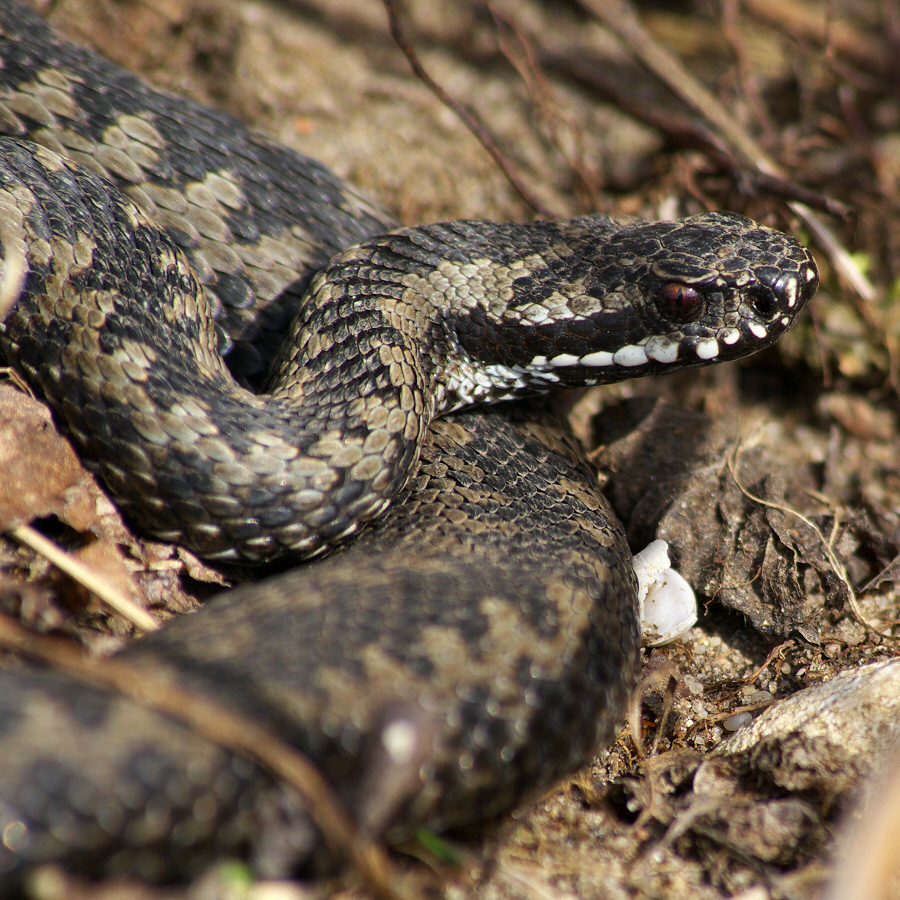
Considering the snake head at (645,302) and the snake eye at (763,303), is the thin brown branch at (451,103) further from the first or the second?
the snake eye at (763,303)

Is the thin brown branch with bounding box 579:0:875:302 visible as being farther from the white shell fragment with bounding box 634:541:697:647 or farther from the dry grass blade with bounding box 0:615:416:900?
the dry grass blade with bounding box 0:615:416:900

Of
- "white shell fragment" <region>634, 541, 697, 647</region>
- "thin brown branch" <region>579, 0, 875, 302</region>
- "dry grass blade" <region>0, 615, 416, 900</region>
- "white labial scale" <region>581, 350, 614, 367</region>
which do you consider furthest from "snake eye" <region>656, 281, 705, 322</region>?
"dry grass blade" <region>0, 615, 416, 900</region>

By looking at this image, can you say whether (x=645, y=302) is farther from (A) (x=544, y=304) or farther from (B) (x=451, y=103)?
(B) (x=451, y=103)

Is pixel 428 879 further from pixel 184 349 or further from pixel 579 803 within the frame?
pixel 184 349

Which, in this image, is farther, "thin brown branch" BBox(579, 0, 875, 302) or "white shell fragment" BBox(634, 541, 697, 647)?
"thin brown branch" BBox(579, 0, 875, 302)

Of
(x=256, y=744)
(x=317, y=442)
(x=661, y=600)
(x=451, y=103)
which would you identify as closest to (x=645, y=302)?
(x=661, y=600)

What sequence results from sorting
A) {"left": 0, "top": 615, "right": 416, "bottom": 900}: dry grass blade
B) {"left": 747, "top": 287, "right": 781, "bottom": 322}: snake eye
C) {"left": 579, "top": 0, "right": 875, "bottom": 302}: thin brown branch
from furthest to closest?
{"left": 579, "top": 0, "right": 875, "bottom": 302}: thin brown branch
{"left": 747, "top": 287, "right": 781, "bottom": 322}: snake eye
{"left": 0, "top": 615, "right": 416, "bottom": 900}: dry grass blade
